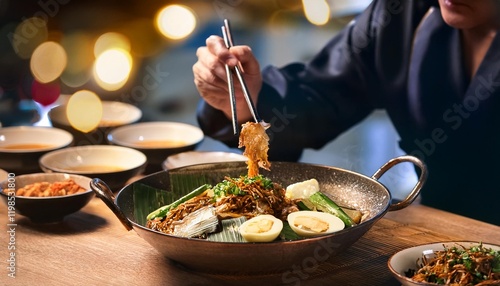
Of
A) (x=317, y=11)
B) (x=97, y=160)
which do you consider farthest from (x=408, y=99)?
(x=317, y=11)

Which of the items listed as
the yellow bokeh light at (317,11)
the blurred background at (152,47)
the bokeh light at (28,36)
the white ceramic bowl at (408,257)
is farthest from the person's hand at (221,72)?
the bokeh light at (28,36)

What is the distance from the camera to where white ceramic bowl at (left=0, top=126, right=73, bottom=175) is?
2.53m

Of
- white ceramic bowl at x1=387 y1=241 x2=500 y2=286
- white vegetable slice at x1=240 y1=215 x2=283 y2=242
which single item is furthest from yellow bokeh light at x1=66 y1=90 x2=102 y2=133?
white ceramic bowl at x1=387 y1=241 x2=500 y2=286

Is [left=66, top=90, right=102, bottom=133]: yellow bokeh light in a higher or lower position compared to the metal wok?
higher

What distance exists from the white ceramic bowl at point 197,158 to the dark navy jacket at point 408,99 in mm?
406

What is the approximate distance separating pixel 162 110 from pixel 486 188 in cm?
414

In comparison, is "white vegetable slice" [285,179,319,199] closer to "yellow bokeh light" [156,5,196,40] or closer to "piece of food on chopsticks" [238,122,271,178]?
"piece of food on chopsticks" [238,122,271,178]

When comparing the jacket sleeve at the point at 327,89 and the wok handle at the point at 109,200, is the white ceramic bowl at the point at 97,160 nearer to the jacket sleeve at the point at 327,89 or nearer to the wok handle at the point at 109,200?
the wok handle at the point at 109,200

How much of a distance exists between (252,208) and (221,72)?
782mm

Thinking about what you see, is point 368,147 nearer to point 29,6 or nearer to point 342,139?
point 342,139

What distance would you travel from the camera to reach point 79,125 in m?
2.92

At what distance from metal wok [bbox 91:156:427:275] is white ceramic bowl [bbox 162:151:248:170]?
453mm

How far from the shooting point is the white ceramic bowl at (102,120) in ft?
9.48

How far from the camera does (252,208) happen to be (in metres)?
1.77
